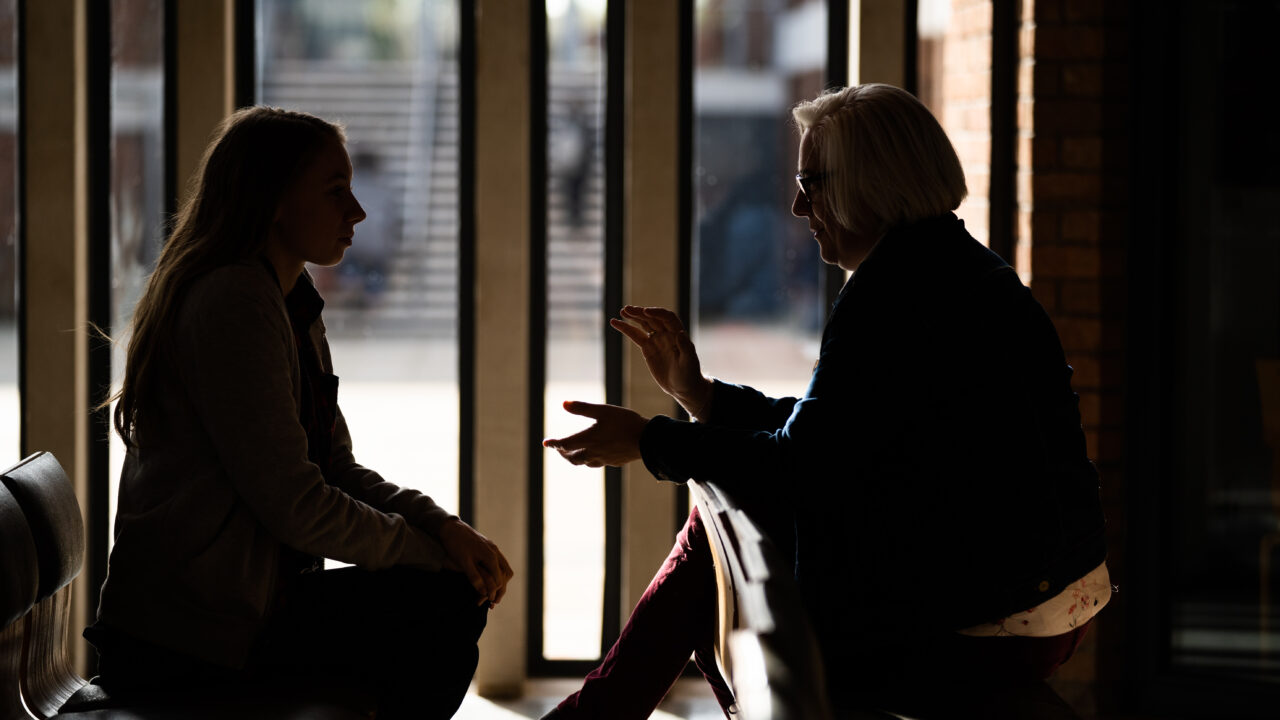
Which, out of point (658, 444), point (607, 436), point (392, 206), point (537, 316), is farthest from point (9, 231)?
point (658, 444)

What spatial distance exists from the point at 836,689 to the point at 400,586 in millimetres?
662

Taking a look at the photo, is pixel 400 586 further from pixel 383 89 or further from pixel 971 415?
pixel 383 89

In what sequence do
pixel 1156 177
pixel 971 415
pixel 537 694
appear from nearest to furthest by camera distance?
pixel 971 415, pixel 1156 177, pixel 537 694

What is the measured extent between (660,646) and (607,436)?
1.17ft

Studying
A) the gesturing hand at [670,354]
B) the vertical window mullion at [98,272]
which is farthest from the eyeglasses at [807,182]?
the vertical window mullion at [98,272]

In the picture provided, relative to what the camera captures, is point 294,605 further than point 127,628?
Yes

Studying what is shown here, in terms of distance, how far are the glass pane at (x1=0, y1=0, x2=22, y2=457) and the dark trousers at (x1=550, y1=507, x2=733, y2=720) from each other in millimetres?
1947

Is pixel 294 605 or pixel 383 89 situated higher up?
pixel 383 89

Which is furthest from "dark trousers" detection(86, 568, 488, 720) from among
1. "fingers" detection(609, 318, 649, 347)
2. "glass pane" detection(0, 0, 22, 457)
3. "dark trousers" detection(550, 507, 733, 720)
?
"glass pane" detection(0, 0, 22, 457)

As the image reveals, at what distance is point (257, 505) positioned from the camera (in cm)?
168

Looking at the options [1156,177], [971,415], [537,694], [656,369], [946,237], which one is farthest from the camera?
[537,694]

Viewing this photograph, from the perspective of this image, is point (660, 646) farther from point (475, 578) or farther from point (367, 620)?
point (367, 620)

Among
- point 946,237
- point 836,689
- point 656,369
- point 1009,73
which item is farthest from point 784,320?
point 836,689

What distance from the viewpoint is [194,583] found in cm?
Result: 165
